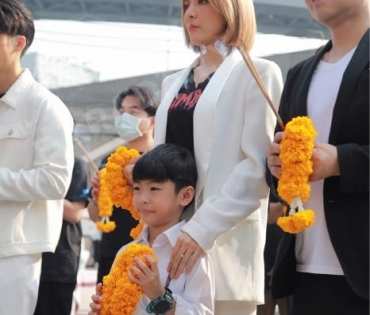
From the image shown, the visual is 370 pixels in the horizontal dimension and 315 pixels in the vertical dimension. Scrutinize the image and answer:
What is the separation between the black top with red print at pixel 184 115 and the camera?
2527 millimetres

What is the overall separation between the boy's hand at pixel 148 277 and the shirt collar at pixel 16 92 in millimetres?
1134

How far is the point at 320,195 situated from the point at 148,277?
0.57 metres

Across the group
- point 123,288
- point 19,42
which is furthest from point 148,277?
point 19,42

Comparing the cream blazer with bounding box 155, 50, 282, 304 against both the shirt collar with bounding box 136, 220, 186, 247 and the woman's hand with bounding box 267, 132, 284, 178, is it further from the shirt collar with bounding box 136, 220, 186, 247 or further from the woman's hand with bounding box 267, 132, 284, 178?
the woman's hand with bounding box 267, 132, 284, 178

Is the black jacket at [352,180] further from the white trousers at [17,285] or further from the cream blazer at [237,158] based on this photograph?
the white trousers at [17,285]

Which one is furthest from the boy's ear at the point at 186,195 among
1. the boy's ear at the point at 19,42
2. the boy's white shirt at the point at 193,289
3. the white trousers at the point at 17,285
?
the boy's ear at the point at 19,42

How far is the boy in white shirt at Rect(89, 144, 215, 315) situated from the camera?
7.74 ft

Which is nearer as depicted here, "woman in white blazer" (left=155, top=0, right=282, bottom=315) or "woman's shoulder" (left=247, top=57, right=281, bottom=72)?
"woman in white blazer" (left=155, top=0, right=282, bottom=315)

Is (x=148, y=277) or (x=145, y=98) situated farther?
(x=145, y=98)

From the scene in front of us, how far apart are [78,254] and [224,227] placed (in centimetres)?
217

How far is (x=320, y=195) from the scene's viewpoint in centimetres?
217

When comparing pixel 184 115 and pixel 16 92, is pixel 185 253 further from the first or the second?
pixel 16 92

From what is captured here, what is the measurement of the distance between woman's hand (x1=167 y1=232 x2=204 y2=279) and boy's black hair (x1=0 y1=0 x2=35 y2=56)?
1395 millimetres

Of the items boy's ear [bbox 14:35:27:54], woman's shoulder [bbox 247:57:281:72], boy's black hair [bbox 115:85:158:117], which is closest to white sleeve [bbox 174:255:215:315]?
woman's shoulder [bbox 247:57:281:72]
